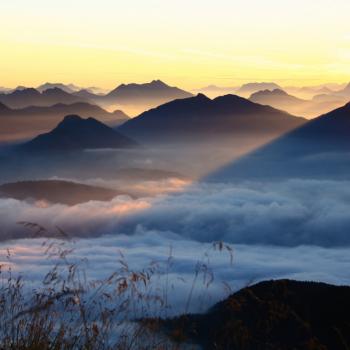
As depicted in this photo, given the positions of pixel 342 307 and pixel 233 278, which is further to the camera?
pixel 233 278

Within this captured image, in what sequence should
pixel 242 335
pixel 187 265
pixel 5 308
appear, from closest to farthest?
pixel 242 335, pixel 5 308, pixel 187 265

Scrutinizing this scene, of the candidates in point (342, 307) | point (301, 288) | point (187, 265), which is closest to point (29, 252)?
point (187, 265)

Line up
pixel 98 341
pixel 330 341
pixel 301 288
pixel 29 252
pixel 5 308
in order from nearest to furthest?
pixel 98 341 → pixel 5 308 → pixel 330 341 → pixel 301 288 → pixel 29 252

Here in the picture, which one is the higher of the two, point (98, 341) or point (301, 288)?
point (98, 341)

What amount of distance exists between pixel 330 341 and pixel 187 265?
45255 mm

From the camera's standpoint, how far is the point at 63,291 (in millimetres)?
8453

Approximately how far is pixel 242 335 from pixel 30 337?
8.03 feet

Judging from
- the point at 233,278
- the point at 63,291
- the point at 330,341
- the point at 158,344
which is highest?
the point at 63,291

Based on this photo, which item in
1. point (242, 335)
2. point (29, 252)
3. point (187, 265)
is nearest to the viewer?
point (242, 335)

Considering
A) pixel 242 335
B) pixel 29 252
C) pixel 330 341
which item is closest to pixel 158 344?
pixel 242 335

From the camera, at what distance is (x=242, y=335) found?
7500 millimetres

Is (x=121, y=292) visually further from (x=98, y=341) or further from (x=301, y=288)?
(x=301, y=288)

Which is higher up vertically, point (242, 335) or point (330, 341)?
point (242, 335)

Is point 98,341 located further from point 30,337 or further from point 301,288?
point 301,288
